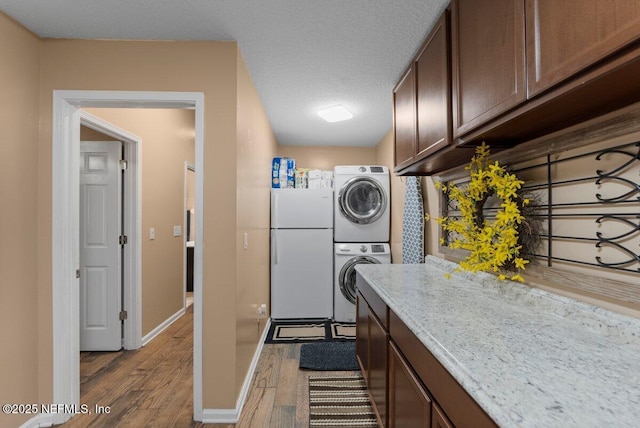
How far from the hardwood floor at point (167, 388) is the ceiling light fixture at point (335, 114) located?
2304 mm

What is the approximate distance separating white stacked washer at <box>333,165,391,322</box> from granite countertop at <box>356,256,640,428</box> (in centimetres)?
206

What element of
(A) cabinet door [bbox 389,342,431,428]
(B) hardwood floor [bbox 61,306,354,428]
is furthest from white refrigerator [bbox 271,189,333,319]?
(A) cabinet door [bbox 389,342,431,428]

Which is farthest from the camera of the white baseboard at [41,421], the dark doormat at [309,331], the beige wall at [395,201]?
the beige wall at [395,201]

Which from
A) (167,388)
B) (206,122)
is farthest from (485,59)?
(167,388)

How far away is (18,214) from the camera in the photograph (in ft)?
5.74

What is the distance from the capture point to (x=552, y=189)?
1.31 meters

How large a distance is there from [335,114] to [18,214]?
249cm

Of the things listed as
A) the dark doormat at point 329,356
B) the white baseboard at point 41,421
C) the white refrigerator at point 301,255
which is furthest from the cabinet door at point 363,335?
the white baseboard at point 41,421

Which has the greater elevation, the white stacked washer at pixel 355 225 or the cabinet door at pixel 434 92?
the cabinet door at pixel 434 92

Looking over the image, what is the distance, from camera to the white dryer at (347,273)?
144 inches

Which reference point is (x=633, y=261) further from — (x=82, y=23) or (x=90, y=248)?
(x=90, y=248)

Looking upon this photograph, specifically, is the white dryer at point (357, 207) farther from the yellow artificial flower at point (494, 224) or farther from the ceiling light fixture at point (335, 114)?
the yellow artificial flower at point (494, 224)

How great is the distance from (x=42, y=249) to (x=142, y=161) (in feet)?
4.41

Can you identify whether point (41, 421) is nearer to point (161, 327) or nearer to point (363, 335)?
point (161, 327)
